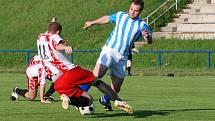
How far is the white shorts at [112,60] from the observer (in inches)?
538

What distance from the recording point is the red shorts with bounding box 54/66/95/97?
522 inches

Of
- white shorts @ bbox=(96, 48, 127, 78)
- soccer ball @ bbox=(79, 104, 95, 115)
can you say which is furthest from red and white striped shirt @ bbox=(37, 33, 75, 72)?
soccer ball @ bbox=(79, 104, 95, 115)

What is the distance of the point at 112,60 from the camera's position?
541 inches

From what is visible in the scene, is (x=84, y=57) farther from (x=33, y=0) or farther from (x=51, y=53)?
(x=51, y=53)

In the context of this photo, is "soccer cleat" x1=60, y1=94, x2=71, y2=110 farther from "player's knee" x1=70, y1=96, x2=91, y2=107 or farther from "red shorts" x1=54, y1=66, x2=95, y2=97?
"player's knee" x1=70, y1=96, x2=91, y2=107

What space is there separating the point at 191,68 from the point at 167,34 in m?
A: 5.52

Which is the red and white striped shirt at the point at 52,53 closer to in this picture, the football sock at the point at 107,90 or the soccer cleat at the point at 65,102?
the football sock at the point at 107,90

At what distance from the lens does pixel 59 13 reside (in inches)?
1912

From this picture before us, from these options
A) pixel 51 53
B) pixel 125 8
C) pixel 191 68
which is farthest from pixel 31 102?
pixel 125 8

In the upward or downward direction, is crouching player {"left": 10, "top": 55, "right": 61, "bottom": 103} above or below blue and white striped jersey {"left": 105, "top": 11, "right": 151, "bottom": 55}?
below

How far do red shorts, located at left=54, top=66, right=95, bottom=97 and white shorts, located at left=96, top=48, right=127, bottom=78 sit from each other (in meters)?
0.41

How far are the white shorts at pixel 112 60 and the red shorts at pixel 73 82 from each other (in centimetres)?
41

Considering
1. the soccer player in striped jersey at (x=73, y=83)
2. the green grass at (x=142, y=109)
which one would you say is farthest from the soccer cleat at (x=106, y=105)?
the soccer player in striped jersey at (x=73, y=83)

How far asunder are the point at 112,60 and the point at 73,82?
92cm
